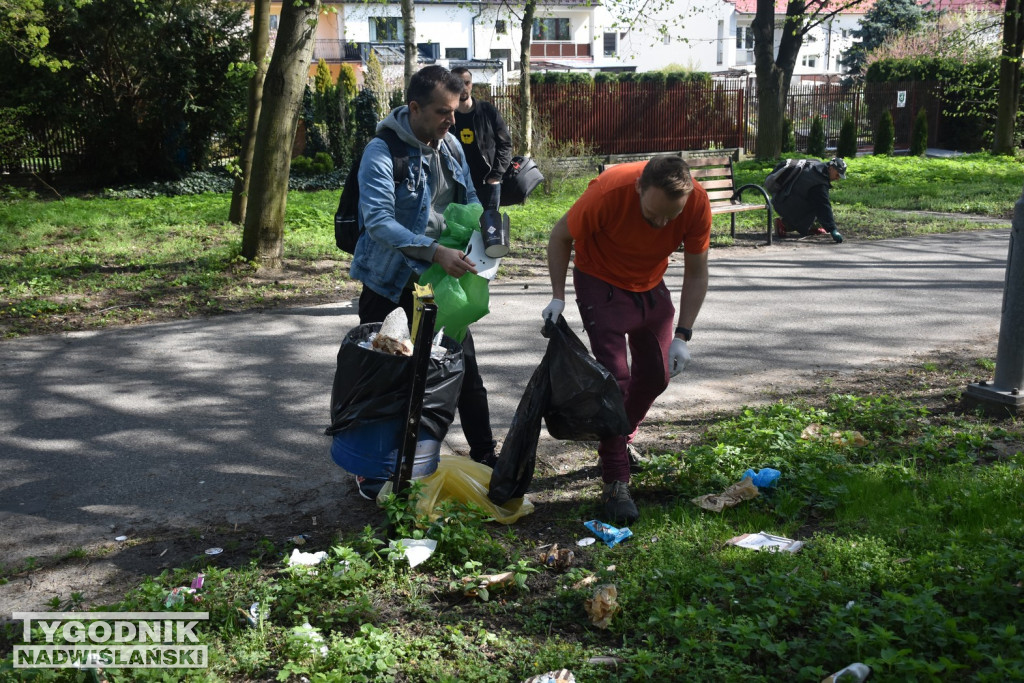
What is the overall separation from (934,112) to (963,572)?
30.2 meters

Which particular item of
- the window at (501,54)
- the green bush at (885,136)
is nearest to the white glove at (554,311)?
the green bush at (885,136)

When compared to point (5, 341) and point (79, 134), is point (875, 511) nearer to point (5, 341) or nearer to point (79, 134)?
point (5, 341)

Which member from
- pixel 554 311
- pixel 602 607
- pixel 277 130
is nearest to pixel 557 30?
pixel 277 130

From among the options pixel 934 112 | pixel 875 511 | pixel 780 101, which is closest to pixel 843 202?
pixel 780 101

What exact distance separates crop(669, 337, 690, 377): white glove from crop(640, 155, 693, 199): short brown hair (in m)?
0.80

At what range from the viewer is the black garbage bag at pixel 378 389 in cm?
402

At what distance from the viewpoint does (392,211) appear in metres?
4.13

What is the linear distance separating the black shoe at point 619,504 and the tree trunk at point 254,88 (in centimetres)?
821

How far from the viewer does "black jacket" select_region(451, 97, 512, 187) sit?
7887 mm

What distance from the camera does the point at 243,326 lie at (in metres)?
7.94

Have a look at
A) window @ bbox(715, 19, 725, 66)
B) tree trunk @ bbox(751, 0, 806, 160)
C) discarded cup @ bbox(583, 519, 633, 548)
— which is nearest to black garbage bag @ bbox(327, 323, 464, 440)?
discarded cup @ bbox(583, 519, 633, 548)

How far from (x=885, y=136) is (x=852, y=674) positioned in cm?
2586

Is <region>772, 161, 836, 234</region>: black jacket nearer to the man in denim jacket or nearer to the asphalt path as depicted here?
the asphalt path

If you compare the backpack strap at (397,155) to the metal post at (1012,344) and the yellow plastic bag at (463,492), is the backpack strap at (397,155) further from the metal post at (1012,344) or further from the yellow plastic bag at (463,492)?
the metal post at (1012,344)
